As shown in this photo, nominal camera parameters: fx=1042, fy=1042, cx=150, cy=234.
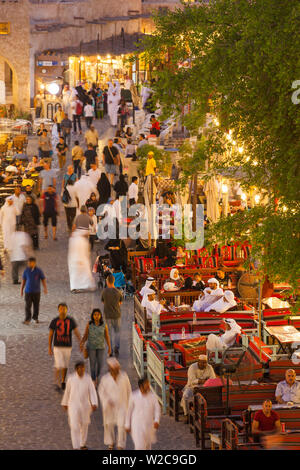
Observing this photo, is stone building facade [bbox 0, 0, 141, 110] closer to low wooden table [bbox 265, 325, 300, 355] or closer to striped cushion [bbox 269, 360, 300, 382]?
low wooden table [bbox 265, 325, 300, 355]

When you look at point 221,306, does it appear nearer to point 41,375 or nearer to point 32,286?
point 32,286

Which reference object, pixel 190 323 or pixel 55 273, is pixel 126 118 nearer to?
pixel 55 273

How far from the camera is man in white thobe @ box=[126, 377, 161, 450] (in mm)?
11312

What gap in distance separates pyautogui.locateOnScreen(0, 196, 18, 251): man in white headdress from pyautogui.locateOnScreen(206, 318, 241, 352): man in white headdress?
7.16 meters

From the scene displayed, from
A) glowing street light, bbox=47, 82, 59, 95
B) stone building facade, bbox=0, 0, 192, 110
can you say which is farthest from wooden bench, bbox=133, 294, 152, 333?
stone building facade, bbox=0, 0, 192, 110

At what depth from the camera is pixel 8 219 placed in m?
21.0

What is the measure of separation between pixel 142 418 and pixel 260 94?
4.33 m

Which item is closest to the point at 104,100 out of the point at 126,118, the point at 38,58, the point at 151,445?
the point at 126,118

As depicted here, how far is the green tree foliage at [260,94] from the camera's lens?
1232 centimetres

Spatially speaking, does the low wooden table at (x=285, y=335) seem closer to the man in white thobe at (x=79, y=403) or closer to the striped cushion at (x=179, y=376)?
the striped cushion at (x=179, y=376)

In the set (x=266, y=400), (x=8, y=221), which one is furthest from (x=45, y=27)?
(x=266, y=400)

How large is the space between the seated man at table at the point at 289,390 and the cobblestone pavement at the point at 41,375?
122 centimetres

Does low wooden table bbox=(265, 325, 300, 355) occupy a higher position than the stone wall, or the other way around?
the stone wall

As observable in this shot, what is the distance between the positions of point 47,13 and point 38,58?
2.60m
